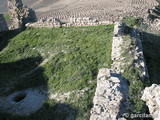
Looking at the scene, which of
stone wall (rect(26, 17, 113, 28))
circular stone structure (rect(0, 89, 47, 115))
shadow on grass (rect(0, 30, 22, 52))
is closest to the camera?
circular stone structure (rect(0, 89, 47, 115))

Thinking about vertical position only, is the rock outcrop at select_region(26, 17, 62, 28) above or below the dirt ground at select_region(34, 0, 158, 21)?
above

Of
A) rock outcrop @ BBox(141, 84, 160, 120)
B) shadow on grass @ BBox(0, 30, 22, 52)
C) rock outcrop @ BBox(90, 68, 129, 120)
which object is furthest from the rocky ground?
rock outcrop @ BBox(141, 84, 160, 120)

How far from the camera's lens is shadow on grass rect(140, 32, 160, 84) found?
38.4ft

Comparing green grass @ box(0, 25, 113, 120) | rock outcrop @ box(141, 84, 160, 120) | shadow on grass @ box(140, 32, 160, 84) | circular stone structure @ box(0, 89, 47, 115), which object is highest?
rock outcrop @ box(141, 84, 160, 120)

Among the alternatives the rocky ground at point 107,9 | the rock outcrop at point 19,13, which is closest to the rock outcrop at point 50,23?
the rock outcrop at point 19,13

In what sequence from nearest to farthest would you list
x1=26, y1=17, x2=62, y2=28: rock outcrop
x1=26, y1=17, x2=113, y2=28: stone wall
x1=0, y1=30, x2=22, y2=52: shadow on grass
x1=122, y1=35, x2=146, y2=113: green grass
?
x1=122, y1=35, x2=146, y2=113: green grass → x1=26, y1=17, x2=113, y2=28: stone wall → x1=26, y1=17, x2=62, y2=28: rock outcrop → x1=0, y1=30, x2=22, y2=52: shadow on grass

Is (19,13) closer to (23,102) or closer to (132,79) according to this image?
(23,102)

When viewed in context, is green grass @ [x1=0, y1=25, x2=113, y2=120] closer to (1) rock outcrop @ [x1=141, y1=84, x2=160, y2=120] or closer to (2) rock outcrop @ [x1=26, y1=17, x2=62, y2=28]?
(2) rock outcrop @ [x1=26, y1=17, x2=62, y2=28]

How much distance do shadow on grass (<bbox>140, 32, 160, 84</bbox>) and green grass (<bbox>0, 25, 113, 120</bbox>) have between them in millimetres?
2619

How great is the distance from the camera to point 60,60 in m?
13.4

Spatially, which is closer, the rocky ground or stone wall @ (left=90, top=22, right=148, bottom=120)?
stone wall @ (left=90, top=22, right=148, bottom=120)

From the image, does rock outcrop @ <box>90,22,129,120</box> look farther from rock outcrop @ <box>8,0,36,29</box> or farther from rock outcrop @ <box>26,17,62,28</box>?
rock outcrop @ <box>8,0,36,29</box>

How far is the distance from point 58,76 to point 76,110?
3282 millimetres

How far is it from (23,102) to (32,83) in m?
1.66
